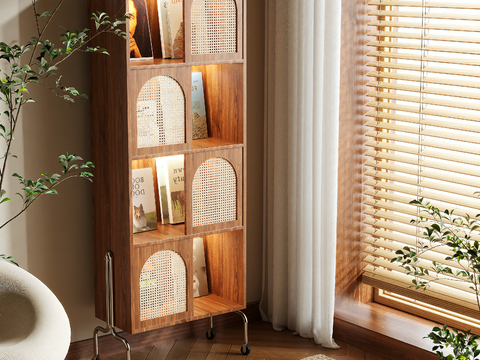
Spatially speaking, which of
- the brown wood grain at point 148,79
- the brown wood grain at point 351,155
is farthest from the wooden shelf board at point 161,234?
the brown wood grain at point 351,155

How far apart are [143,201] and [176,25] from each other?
70 centimetres

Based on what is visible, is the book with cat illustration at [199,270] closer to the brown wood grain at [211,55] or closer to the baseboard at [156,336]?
the baseboard at [156,336]

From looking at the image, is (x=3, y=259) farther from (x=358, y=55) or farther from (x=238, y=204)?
(x=358, y=55)

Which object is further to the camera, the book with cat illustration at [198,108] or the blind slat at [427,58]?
the book with cat illustration at [198,108]

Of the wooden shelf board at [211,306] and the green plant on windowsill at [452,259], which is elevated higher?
the green plant on windowsill at [452,259]

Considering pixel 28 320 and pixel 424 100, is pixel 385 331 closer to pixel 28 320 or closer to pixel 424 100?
pixel 424 100

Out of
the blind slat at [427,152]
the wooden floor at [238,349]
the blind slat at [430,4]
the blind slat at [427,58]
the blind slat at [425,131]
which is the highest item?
the blind slat at [430,4]

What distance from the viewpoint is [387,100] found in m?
3.00

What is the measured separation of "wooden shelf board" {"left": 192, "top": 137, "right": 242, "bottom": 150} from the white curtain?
0.37m

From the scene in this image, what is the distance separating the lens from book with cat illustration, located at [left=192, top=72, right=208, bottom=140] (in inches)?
106

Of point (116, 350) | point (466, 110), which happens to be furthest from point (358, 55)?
point (116, 350)

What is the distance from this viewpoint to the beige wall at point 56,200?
2.49 m

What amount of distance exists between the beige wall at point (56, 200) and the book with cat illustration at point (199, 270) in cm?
44

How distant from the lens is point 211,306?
276cm
